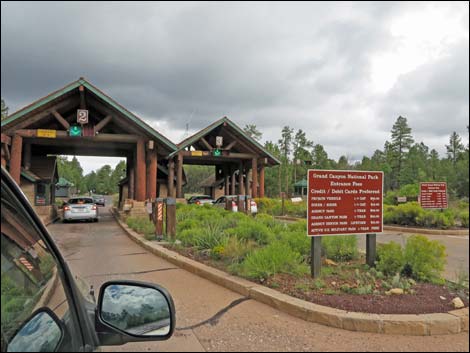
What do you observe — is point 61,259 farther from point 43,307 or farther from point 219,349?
point 219,349

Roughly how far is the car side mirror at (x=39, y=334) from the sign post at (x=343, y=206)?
4557 mm

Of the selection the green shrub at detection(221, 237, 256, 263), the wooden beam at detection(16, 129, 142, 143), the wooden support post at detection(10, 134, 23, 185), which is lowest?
the green shrub at detection(221, 237, 256, 263)

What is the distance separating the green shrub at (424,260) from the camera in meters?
5.24

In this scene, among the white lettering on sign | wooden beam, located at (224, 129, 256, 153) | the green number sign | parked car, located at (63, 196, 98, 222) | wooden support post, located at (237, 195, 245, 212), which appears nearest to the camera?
wooden support post, located at (237, 195, 245, 212)

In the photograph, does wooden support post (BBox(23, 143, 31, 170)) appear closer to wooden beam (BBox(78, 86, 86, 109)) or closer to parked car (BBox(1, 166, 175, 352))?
wooden beam (BBox(78, 86, 86, 109))

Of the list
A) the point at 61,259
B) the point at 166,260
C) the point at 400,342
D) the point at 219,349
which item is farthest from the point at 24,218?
the point at 166,260

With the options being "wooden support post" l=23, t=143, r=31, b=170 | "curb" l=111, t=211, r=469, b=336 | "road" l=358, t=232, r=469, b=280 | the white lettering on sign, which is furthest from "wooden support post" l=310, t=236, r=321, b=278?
"wooden support post" l=23, t=143, r=31, b=170

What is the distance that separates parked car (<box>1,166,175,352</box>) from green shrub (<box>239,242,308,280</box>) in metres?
3.81

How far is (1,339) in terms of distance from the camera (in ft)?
3.79

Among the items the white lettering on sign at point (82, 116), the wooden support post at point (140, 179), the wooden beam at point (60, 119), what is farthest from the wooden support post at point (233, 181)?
the wooden beam at point (60, 119)

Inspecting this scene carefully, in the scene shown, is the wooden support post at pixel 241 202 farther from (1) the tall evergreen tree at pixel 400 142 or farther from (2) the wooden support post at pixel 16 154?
(1) the tall evergreen tree at pixel 400 142

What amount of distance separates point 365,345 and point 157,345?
2.07 m

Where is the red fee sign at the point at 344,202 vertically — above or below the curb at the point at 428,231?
above

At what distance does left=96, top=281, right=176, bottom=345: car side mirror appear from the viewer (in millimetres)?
1643
